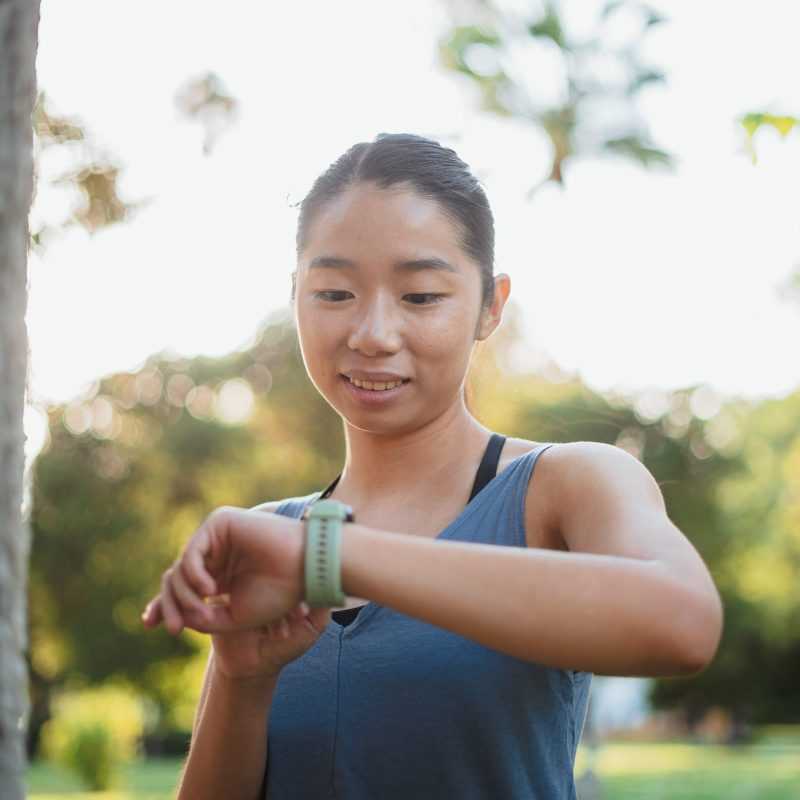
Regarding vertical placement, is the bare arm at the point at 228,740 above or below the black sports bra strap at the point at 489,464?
below

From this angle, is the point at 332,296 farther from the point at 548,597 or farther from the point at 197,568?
the point at 548,597

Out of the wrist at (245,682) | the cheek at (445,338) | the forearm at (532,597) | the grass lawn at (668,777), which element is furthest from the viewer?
the grass lawn at (668,777)

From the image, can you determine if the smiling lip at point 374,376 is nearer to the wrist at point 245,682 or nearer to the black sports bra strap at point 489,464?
the black sports bra strap at point 489,464

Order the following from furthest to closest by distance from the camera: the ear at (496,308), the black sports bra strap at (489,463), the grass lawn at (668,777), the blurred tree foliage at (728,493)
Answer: the blurred tree foliage at (728,493) → the grass lawn at (668,777) → the ear at (496,308) → the black sports bra strap at (489,463)

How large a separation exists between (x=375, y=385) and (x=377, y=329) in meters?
0.14

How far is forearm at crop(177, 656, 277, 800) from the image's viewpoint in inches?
88.4

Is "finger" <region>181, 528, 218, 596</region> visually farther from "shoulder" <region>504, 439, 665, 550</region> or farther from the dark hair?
the dark hair

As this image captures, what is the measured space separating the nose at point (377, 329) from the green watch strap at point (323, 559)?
56cm

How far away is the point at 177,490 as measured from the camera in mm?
36750

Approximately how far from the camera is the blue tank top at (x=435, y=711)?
7.14 feet

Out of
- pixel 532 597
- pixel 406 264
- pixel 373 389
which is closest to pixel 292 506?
pixel 373 389

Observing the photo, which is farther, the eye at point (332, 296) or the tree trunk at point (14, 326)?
the eye at point (332, 296)

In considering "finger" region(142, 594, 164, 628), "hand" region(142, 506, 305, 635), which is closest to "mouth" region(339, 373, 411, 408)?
"hand" region(142, 506, 305, 635)

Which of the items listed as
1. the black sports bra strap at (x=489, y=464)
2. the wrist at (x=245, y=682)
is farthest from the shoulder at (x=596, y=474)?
the wrist at (x=245, y=682)
